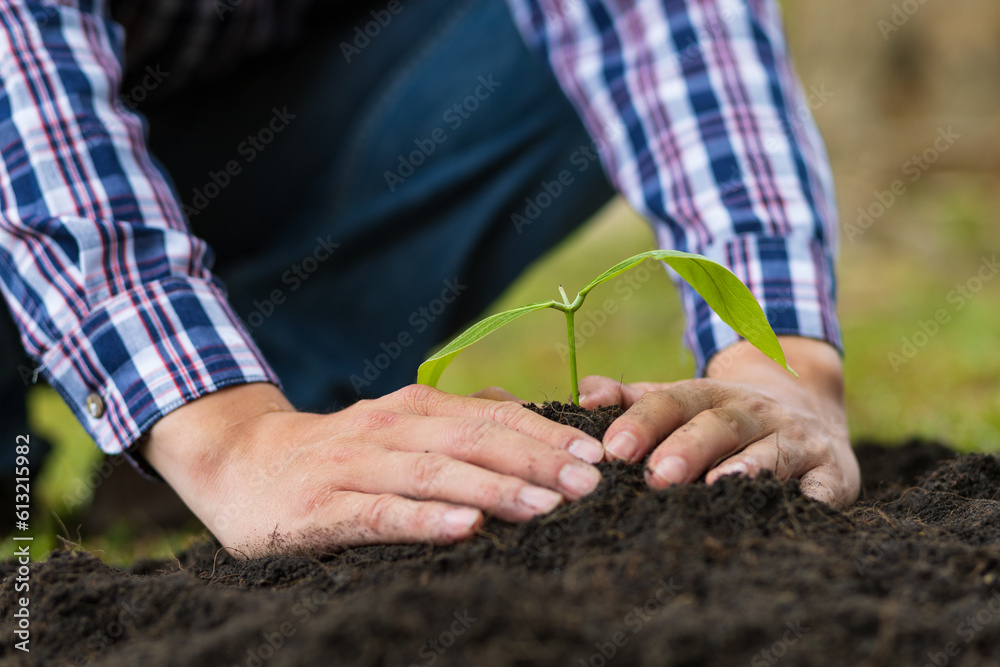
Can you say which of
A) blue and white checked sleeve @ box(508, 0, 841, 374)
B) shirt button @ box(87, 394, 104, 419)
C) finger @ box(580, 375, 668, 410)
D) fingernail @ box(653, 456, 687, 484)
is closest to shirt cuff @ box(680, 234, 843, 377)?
blue and white checked sleeve @ box(508, 0, 841, 374)

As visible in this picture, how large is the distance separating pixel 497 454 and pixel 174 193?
2.92 feet

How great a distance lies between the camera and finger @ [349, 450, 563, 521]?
3.28ft

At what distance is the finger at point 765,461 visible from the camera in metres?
1.08

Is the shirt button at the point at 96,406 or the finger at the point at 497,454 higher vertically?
the shirt button at the point at 96,406

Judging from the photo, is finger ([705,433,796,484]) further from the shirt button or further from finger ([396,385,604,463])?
the shirt button

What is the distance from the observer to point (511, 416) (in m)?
1.12

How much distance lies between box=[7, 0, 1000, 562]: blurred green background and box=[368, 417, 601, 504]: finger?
2.03 meters

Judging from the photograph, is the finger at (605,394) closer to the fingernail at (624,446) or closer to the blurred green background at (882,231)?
the fingernail at (624,446)

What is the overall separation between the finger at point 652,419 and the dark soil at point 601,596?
0.04m

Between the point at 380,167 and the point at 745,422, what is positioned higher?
the point at 380,167

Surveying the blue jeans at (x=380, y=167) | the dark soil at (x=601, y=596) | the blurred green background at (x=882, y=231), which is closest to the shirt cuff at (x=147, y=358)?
the dark soil at (x=601, y=596)

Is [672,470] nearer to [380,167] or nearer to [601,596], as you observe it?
[601,596]

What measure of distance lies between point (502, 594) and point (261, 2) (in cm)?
192

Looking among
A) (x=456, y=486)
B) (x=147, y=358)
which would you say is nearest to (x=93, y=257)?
(x=147, y=358)
